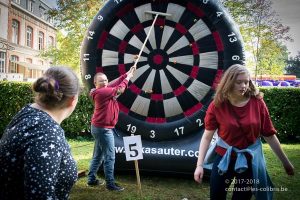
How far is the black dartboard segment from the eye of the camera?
15.3 feet

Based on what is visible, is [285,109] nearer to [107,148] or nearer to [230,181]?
[107,148]

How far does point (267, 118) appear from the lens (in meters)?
2.56

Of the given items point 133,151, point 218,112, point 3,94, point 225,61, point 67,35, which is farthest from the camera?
point 67,35

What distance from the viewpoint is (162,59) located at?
485 cm

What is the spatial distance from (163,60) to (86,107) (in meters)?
3.92

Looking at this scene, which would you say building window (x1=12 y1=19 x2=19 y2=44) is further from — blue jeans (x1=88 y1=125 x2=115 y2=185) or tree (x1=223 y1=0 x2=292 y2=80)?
blue jeans (x1=88 y1=125 x2=115 y2=185)

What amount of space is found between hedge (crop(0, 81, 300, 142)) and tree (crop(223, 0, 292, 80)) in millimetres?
6440

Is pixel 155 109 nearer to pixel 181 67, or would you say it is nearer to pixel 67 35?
pixel 181 67

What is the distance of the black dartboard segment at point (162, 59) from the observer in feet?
15.3

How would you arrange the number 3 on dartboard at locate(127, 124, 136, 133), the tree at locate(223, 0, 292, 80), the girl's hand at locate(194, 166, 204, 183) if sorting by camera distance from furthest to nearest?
1. the tree at locate(223, 0, 292, 80)
2. the number 3 on dartboard at locate(127, 124, 136, 133)
3. the girl's hand at locate(194, 166, 204, 183)

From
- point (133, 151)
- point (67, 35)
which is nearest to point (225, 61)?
point (133, 151)

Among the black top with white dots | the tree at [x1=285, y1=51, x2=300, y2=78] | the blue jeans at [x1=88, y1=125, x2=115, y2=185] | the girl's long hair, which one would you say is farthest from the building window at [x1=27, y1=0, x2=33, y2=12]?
the tree at [x1=285, y1=51, x2=300, y2=78]

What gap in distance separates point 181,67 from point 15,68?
20892 millimetres

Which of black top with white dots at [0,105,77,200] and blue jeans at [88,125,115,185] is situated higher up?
black top with white dots at [0,105,77,200]
